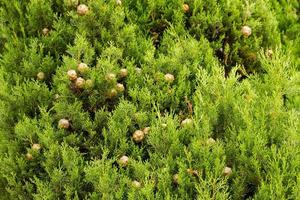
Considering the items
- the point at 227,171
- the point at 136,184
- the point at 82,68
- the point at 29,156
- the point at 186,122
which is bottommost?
the point at 29,156

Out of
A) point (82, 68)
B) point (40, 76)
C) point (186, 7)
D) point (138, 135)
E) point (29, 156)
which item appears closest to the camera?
point (138, 135)

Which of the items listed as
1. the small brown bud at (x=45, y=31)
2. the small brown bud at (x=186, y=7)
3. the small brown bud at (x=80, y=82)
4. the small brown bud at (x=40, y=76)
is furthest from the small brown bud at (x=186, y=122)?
the small brown bud at (x=45, y=31)

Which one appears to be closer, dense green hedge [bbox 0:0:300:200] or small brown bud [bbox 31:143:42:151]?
dense green hedge [bbox 0:0:300:200]

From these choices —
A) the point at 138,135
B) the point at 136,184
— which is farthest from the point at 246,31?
the point at 136,184

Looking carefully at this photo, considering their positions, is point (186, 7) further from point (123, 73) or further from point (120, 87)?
point (120, 87)

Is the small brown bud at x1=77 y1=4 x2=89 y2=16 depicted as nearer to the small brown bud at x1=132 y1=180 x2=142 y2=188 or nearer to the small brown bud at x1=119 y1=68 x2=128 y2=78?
the small brown bud at x1=119 y1=68 x2=128 y2=78

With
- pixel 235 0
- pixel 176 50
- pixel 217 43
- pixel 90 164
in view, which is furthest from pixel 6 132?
pixel 235 0

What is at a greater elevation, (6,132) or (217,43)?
(217,43)

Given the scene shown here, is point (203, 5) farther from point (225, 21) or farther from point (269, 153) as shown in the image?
point (269, 153)

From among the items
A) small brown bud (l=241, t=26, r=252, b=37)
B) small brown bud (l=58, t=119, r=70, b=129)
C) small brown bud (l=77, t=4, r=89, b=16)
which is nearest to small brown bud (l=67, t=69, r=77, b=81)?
small brown bud (l=58, t=119, r=70, b=129)
